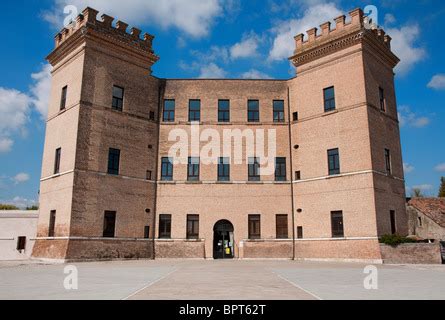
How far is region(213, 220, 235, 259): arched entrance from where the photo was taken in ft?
95.0

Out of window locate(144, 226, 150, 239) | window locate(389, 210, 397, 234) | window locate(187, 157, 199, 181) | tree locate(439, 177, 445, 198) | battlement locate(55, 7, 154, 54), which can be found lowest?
window locate(144, 226, 150, 239)

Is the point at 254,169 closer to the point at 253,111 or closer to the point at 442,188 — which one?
the point at 253,111

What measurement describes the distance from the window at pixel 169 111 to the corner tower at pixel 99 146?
0.93 m

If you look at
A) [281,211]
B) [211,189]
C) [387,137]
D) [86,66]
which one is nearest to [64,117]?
[86,66]

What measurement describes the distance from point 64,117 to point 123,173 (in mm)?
5615

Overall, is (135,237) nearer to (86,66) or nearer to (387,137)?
(86,66)

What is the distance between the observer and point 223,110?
30.8m

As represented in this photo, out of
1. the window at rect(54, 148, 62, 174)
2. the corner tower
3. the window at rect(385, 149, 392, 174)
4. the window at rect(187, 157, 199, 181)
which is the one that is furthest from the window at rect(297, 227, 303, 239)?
the window at rect(54, 148, 62, 174)

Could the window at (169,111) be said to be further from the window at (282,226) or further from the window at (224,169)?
the window at (282,226)

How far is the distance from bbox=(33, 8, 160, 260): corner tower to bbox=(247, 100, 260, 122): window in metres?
7.48

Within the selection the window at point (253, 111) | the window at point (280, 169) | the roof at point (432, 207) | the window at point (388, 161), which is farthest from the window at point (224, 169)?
the roof at point (432, 207)

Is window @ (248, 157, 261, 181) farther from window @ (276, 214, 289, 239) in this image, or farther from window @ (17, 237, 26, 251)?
window @ (17, 237, 26, 251)
